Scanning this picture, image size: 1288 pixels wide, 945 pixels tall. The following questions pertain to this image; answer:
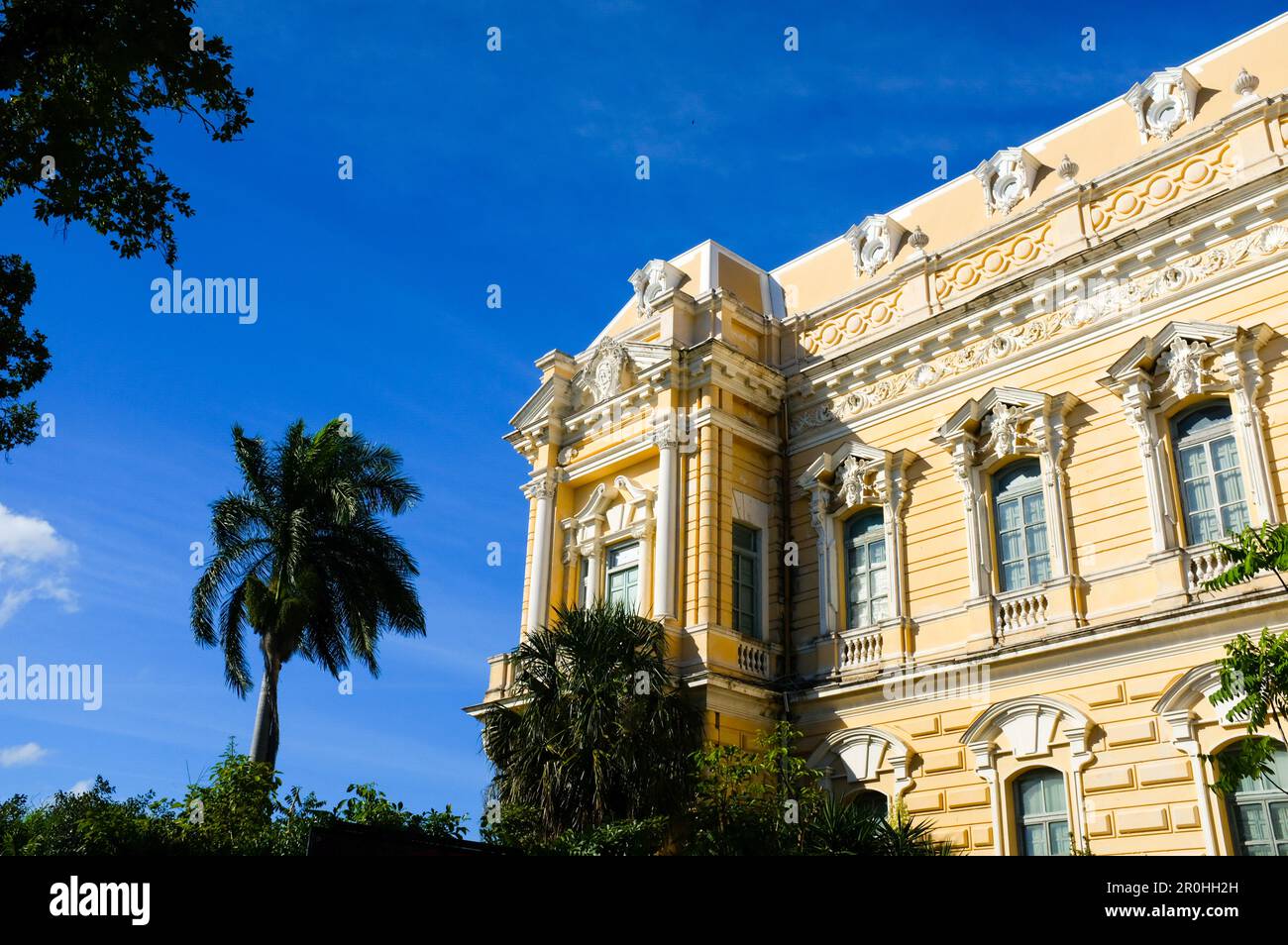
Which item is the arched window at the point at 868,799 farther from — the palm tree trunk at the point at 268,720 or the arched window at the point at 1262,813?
the palm tree trunk at the point at 268,720

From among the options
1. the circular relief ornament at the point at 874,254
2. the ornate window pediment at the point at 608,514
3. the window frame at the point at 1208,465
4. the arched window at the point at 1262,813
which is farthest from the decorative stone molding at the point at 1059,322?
the arched window at the point at 1262,813

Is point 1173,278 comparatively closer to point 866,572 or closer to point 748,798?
point 866,572

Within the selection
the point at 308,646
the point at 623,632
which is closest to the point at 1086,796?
the point at 623,632

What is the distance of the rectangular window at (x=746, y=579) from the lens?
1923cm

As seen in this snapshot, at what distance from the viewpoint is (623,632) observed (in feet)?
55.4

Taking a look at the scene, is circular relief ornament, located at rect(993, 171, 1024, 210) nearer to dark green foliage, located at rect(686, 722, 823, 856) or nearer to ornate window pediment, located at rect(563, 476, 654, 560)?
ornate window pediment, located at rect(563, 476, 654, 560)

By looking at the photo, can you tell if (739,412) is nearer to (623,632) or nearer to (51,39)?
(623,632)

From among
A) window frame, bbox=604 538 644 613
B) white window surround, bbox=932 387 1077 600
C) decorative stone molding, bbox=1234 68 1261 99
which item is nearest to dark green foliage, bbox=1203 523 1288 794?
white window surround, bbox=932 387 1077 600

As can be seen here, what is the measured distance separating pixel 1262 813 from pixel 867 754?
5.29 m

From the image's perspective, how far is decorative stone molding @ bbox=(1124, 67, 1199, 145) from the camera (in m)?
17.7

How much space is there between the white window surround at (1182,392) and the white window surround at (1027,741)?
246 cm
